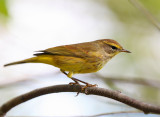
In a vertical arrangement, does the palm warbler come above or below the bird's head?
below

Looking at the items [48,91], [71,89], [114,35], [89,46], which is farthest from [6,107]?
[114,35]

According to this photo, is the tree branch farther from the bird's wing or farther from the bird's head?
the bird's head

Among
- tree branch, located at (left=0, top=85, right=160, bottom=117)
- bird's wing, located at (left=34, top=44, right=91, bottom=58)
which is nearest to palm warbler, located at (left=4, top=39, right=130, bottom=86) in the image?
bird's wing, located at (left=34, top=44, right=91, bottom=58)

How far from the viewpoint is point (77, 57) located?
5.36 meters

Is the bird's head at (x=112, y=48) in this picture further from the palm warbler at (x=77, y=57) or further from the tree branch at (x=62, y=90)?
the tree branch at (x=62, y=90)

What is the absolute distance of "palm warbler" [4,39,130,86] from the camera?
4988mm

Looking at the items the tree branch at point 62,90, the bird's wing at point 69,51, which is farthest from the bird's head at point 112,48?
the tree branch at point 62,90

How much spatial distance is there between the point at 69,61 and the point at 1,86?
1352mm

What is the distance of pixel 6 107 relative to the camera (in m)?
3.73

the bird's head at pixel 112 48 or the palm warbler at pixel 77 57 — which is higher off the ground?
the bird's head at pixel 112 48

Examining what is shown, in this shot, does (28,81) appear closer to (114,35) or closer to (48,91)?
(48,91)

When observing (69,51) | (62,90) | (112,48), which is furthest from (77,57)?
(62,90)

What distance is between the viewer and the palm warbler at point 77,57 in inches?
196

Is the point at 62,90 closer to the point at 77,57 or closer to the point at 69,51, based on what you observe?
the point at 77,57
